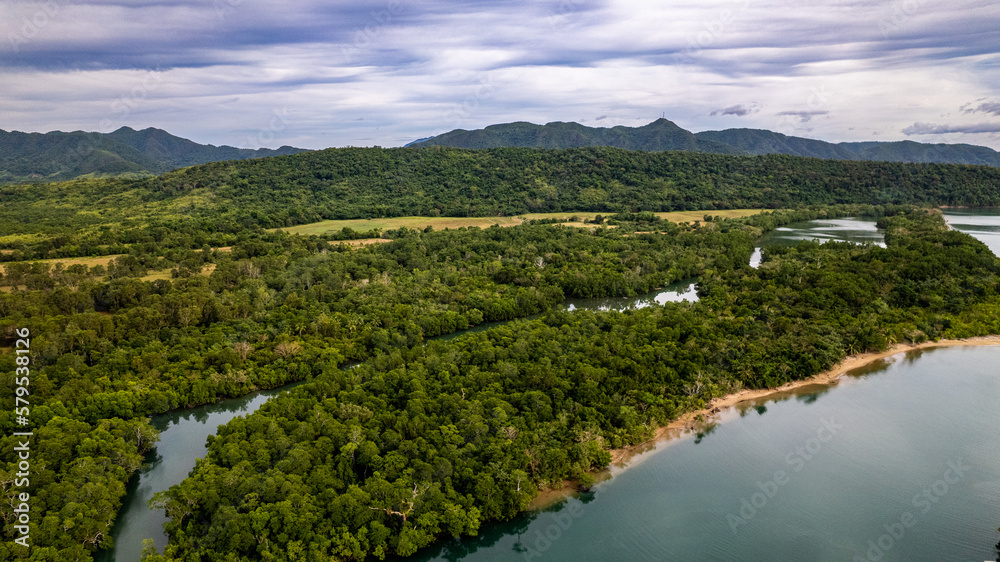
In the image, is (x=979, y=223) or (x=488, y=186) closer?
(x=979, y=223)

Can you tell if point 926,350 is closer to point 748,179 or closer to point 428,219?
point 428,219

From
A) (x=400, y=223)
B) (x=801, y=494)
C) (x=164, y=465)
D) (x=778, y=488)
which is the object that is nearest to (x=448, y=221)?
(x=400, y=223)

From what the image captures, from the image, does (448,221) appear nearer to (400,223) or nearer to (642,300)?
(400,223)

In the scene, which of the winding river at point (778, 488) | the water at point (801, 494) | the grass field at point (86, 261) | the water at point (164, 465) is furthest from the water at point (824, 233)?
the grass field at point (86, 261)

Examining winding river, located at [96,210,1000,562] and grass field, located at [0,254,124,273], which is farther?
grass field, located at [0,254,124,273]

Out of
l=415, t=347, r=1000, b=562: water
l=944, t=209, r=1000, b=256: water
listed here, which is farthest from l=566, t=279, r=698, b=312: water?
l=944, t=209, r=1000, b=256: water

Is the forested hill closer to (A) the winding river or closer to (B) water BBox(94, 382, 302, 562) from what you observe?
(B) water BBox(94, 382, 302, 562)

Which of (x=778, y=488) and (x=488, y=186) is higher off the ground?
(x=488, y=186)
